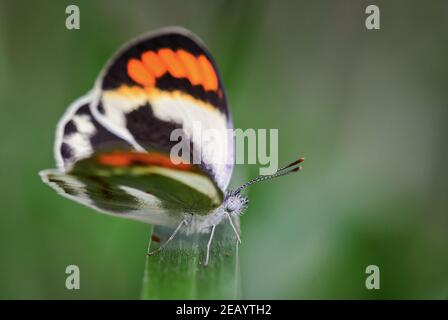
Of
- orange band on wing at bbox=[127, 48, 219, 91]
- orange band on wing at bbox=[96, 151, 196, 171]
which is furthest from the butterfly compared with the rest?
orange band on wing at bbox=[96, 151, 196, 171]

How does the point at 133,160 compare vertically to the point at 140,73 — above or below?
below

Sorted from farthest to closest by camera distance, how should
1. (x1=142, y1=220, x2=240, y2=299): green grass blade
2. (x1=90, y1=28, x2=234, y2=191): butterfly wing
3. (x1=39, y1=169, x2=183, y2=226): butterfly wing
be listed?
1. (x1=90, y1=28, x2=234, y2=191): butterfly wing
2. (x1=39, y1=169, x2=183, y2=226): butterfly wing
3. (x1=142, y1=220, x2=240, y2=299): green grass blade

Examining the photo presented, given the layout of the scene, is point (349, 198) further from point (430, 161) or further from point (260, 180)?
point (430, 161)

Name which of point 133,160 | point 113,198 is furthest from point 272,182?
point 133,160

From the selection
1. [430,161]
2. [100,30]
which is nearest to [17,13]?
[100,30]

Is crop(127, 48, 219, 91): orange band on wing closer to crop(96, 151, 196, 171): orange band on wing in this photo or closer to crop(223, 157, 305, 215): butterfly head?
crop(223, 157, 305, 215): butterfly head

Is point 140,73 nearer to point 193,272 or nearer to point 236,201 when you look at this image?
point 236,201
